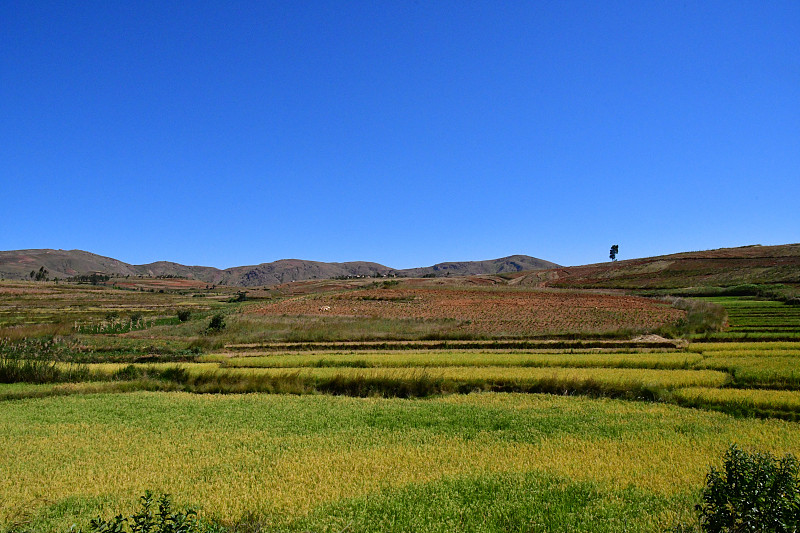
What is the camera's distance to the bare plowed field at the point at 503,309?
3966 centimetres

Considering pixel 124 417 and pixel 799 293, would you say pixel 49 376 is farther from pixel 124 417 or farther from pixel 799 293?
pixel 799 293

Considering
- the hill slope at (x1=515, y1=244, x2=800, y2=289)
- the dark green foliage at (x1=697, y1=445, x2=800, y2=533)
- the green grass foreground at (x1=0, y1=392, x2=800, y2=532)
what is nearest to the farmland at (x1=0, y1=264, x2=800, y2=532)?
the green grass foreground at (x1=0, y1=392, x2=800, y2=532)

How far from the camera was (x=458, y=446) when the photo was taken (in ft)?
40.2

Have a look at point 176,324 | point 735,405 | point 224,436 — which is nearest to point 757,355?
point 735,405

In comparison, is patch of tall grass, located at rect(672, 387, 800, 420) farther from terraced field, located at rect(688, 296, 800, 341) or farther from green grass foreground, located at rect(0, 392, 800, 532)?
terraced field, located at rect(688, 296, 800, 341)

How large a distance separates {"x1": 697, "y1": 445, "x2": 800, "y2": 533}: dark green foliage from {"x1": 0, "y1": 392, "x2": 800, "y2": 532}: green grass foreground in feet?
4.84

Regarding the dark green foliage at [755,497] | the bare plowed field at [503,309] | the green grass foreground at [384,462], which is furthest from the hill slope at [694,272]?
the dark green foliage at [755,497]

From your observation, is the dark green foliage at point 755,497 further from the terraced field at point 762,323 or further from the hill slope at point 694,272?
the hill slope at point 694,272

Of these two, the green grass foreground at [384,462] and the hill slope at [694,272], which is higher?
the hill slope at [694,272]

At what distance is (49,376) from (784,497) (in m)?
29.3

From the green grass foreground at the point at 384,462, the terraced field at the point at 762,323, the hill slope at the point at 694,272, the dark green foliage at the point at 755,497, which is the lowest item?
the green grass foreground at the point at 384,462

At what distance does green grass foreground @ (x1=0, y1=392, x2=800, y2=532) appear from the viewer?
873cm

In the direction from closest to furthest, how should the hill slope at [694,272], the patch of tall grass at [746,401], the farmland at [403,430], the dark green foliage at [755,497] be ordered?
the dark green foliage at [755,497], the farmland at [403,430], the patch of tall grass at [746,401], the hill slope at [694,272]

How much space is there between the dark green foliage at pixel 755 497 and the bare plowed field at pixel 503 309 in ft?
97.3
